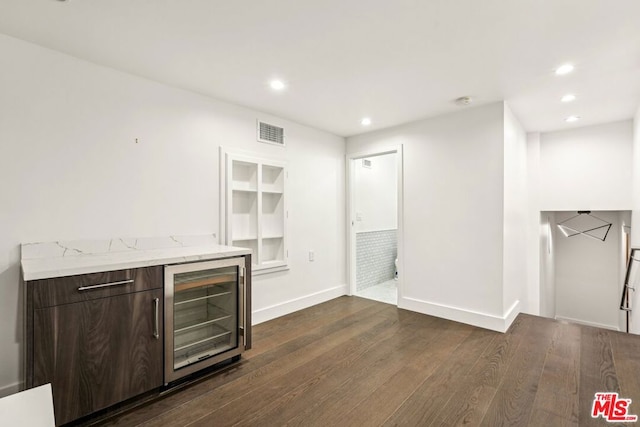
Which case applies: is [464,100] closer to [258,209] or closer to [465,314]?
[465,314]

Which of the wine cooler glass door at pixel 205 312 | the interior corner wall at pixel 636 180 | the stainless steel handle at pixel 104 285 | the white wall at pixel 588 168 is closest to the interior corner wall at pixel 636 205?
the interior corner wall at pixel 636 180

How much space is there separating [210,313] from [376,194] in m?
3.49

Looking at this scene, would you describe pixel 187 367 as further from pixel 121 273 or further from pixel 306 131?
pixel 306 131

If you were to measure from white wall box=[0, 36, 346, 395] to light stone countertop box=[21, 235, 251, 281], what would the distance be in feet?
0.22

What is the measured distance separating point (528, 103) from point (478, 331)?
247 centimetres

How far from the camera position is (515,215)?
3.58 m

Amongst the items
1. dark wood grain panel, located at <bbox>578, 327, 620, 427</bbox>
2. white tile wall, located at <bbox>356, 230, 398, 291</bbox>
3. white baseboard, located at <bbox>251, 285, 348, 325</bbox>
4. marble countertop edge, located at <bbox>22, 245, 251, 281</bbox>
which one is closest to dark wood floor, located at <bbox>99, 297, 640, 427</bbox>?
dark wood grain panel, located at <bbox>578, 327, 620, 427</bbox>

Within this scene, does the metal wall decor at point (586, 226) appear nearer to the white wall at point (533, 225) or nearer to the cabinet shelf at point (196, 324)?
the white wall at point (533, 225)

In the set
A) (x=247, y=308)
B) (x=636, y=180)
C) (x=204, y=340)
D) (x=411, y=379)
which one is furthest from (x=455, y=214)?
(x=204, y=340)

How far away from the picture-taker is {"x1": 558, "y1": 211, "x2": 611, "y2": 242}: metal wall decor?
4.71 metres

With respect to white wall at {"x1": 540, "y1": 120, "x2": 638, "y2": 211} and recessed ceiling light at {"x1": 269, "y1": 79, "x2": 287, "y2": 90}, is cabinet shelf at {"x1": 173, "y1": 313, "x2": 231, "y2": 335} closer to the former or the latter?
recessed ceiling light at {"x1": 269, "y1": 79, "x2": 287, "y2": 90}

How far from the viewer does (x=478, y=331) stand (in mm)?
3139

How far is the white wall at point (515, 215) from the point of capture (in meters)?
3.21

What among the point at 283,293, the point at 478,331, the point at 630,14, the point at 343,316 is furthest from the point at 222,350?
the point at 630,14
